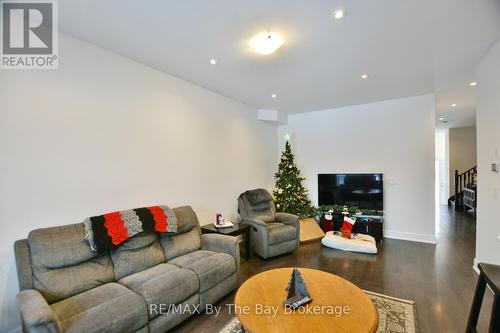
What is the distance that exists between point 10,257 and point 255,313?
2.09 m

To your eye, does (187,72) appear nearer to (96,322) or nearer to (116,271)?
(116,271)

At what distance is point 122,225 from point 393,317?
109 inches

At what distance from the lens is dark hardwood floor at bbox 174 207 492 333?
2.22 m

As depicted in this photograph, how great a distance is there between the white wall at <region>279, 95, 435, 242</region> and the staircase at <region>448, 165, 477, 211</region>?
425 cm

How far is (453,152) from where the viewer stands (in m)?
8.16

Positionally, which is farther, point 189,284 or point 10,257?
point 189,284

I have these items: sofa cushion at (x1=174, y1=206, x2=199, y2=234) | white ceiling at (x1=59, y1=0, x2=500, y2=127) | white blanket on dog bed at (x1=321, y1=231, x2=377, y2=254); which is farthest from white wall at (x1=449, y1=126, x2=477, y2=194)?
sofa cushion at (x1=174, y1=206, x2=199, y2=234)

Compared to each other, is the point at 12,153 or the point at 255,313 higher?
the point at 12,153

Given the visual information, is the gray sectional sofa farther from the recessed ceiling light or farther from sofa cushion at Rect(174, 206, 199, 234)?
the recessed ceiling light

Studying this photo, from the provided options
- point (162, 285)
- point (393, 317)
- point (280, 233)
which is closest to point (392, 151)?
point (280, 233)

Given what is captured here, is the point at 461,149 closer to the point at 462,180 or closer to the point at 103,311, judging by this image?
the point at 462,180

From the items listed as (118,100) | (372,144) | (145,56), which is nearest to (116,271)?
(118,100)

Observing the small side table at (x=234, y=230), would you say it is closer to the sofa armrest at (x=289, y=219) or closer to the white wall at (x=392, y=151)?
the sofa armrest at (x=289, y=219)

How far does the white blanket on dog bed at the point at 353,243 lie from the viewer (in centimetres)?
385
